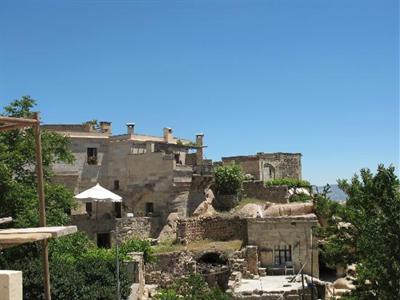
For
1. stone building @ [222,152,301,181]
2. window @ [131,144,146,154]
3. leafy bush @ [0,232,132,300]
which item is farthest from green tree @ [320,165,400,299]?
stone building @ [222,152,301,181]

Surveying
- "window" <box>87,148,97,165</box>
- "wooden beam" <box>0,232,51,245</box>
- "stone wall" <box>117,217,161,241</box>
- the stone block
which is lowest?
"stone wall" <box>117,217,161,241</box>

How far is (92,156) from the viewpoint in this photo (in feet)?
125

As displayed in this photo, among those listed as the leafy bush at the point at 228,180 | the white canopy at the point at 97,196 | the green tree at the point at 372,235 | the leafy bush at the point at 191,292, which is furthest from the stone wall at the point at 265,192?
the green tree at the point at 372,235

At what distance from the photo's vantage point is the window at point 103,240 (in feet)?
110

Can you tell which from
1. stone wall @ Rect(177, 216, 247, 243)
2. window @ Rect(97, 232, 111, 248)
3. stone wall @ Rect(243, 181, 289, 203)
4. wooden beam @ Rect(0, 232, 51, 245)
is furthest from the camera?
stone wall @ Rect(243, 181, 289, 203)

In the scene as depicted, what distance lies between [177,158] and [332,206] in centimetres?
2014

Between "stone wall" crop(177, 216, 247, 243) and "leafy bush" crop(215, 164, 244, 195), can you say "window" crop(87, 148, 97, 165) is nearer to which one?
"leafy bush" crop(215, 164, 244, 195)

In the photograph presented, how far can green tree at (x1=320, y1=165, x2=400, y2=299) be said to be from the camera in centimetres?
1433

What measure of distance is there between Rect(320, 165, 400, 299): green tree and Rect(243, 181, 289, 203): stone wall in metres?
20.3

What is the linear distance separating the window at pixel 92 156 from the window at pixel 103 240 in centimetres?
652

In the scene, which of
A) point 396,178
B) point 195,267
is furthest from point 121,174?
point 396,178

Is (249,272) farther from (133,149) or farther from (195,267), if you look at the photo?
(133,149)

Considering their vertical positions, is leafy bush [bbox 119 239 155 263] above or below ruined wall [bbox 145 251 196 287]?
above

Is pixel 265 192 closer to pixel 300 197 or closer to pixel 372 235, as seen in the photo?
pixel 300 197
